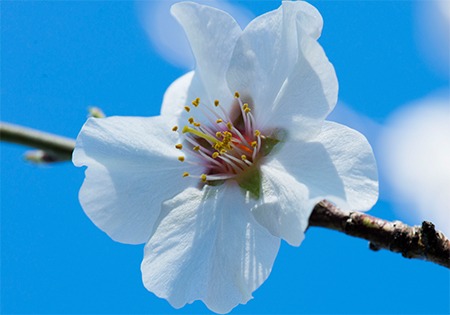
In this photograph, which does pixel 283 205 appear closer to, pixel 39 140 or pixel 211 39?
pixel 211 39

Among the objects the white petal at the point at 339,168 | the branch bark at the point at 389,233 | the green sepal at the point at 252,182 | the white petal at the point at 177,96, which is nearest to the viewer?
the white petal at the point at 339,168

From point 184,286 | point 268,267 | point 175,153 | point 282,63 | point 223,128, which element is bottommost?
point 184,286

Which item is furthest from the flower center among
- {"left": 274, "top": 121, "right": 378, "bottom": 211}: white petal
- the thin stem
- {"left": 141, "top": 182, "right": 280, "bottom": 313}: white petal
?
the thin stem

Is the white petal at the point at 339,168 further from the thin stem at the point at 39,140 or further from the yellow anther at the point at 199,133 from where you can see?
the thin stem at the point at 39,140

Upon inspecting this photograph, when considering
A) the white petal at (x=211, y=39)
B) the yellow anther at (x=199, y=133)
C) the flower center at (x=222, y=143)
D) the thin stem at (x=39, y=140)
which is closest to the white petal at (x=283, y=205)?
the flower center at (x=222, y=143)

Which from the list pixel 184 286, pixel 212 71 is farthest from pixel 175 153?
pixel 184 286

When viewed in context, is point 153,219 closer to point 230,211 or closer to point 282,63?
point 230,211
